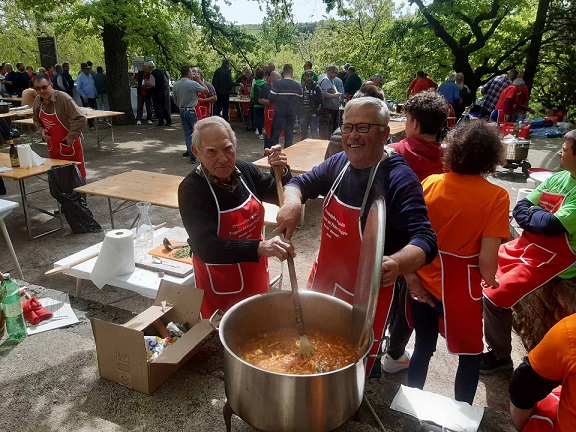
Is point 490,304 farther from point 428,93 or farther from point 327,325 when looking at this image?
point 327,325

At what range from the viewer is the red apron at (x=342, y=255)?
6.40 feet

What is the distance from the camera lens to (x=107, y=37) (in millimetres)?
11977

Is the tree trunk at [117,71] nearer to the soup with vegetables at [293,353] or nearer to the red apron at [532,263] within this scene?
the red apron at [532,263]

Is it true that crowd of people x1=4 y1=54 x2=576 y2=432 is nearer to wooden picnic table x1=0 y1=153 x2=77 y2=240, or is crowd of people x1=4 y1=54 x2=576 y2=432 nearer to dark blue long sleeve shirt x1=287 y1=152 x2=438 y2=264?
dark blue long sleeve shirt x1=287 y1=152 x2=438 y2=264

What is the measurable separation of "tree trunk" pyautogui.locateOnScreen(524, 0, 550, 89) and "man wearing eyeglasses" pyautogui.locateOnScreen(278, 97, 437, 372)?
589 inches

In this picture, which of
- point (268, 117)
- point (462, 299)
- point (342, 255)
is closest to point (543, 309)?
point (462, 299)

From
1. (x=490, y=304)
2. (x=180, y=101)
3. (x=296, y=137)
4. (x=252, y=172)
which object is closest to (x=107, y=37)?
(x=180, y=101)

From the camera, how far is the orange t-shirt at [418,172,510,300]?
2186mm

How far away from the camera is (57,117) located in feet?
18.9

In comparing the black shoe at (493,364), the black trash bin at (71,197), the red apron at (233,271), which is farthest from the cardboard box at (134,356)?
the black trash bin at (71,197)

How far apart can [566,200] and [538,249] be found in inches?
14.2

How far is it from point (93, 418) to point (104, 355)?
22cm

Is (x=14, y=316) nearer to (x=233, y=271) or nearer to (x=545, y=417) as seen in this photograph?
(x=233, y=271)

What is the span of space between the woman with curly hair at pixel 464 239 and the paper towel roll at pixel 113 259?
2053 mm
